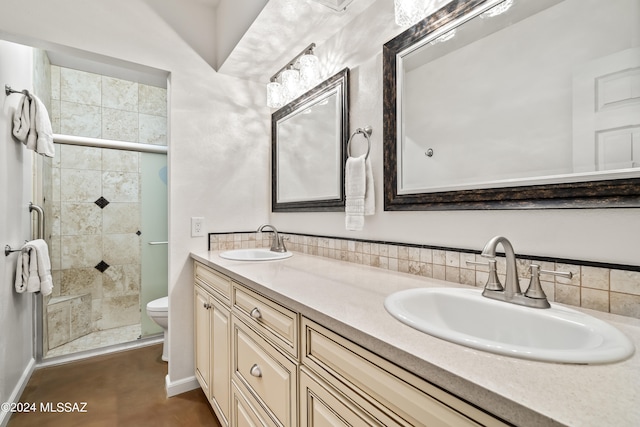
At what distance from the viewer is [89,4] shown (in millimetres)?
1642

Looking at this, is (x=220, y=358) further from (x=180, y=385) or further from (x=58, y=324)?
(x=58, y=324)

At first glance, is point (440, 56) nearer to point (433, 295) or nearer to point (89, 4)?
point (433, 295)

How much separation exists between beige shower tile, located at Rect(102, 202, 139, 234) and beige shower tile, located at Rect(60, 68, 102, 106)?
39.6 inches

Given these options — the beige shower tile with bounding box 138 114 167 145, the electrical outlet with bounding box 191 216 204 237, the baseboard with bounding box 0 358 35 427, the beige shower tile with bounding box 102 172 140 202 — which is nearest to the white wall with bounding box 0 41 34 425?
the baseboard with bounding box 0 358 35 427

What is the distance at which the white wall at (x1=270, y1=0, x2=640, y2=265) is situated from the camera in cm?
73

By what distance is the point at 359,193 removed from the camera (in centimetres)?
135

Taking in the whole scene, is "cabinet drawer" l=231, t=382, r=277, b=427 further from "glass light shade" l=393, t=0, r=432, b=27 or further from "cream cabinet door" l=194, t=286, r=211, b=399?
"glass light shade" l=393, t=0, r=432, b=27

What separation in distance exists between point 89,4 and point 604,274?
101 inches

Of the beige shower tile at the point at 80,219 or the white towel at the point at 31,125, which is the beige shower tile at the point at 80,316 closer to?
the beige shower tile at the point at 80,219

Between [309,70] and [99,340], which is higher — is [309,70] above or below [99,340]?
above

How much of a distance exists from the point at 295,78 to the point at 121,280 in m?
2.64

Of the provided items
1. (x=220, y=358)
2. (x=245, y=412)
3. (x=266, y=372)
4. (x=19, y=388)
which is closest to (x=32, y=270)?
(x=19, y=388)

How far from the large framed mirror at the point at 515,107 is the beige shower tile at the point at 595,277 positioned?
166 millimetres

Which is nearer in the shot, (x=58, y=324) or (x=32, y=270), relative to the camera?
(x=32, y=270)
